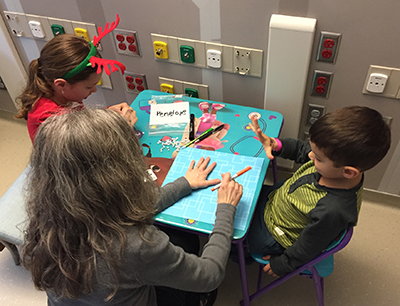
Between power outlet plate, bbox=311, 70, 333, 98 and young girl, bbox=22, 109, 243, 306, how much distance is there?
958 millimetres

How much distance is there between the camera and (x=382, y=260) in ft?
5.57

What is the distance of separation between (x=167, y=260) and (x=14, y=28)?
1.73 meters

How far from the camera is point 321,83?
5.05ft

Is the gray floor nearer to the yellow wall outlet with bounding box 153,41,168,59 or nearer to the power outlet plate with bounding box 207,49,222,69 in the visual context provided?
the power outlet plate with bounding box 207,49,222,69

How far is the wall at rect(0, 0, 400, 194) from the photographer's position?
4.36 ft

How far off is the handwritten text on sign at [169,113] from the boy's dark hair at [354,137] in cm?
68

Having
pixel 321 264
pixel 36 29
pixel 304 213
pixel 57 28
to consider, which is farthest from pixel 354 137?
pixel 36 29

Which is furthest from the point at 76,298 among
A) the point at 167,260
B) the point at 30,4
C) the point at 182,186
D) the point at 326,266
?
the point at 30,4

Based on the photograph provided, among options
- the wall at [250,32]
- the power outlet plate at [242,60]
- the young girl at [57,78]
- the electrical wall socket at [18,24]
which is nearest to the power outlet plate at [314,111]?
the wall at [250,32]

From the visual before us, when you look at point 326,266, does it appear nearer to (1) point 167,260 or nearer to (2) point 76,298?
(1) point 167,260

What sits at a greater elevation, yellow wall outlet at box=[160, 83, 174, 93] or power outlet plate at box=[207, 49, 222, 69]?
power outlet plate at box=[207, 49, 222, 69]

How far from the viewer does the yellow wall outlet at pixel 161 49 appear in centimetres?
167

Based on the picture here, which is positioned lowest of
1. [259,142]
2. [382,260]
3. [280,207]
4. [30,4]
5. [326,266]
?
[382,260]

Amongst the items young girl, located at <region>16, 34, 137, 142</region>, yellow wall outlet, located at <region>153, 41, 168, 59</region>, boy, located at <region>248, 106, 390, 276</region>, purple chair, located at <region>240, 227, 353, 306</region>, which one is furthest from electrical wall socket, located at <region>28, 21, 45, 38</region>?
purple chair, located at <region>240, 227, 353, 306</region>
